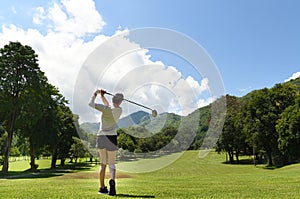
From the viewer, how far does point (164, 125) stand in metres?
15.3

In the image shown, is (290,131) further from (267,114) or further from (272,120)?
(267,114)

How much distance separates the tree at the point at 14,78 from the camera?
143ft

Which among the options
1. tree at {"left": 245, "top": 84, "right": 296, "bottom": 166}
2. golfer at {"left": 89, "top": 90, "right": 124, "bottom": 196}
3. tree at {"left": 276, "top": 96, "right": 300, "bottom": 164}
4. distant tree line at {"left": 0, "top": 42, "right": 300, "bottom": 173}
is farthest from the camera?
tree at {"left": 245, "top": 84, "right": 296, "bottom": 166}

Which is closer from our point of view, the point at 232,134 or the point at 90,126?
the point at 90,126

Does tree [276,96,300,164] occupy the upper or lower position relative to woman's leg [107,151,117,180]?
upper

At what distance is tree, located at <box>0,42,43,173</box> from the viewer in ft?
143

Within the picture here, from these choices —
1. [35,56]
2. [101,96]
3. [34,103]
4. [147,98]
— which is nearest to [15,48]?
[35,56]

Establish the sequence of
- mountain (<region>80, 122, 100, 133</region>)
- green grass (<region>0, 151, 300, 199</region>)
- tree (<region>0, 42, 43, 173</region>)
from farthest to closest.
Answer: tree (<region>0, 42, 43, 173</region>), mountain (<region>80, 122, 100, 133</region>), green grass (<region>0, 151, 300, 199</region>)

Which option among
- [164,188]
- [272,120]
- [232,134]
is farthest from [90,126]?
[232,134]

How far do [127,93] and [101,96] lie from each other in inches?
155

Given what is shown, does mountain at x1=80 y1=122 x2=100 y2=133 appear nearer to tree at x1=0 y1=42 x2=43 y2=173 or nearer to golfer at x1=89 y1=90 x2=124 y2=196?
golfer at x1=89 y1=90 x2=124 y2=196

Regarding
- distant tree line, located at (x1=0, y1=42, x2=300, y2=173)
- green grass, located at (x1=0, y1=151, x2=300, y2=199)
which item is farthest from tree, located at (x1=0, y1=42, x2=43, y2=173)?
green grass, located at (x1=0, y1=151, x2=300, y2=199)

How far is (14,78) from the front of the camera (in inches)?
1714

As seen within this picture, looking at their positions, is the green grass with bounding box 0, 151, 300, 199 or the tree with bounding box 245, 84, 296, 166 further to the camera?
the tree with bounding box 245, 84, 296, 166
